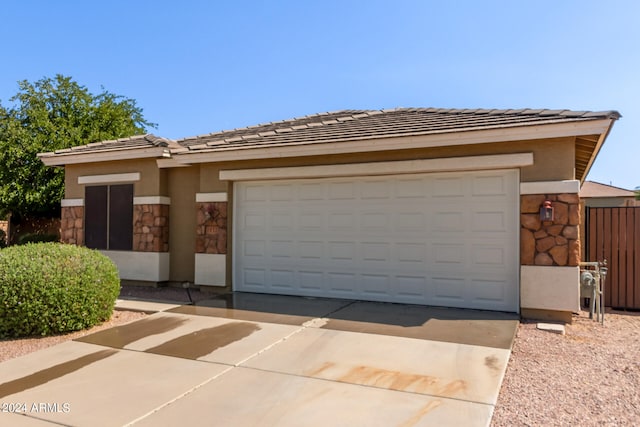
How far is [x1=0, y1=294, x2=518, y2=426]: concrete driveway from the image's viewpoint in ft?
11.7

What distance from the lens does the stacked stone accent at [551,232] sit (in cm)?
654

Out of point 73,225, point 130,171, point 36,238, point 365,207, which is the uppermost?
point 130,171

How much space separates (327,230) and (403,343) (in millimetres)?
3445

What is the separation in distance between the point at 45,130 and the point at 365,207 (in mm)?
15641

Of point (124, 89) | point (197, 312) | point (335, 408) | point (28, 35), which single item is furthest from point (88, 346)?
point (124, 89)

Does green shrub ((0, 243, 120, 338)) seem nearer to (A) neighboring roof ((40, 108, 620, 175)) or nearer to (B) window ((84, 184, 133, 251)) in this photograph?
(A) neighboring roof ((40, 108, 620, 175))

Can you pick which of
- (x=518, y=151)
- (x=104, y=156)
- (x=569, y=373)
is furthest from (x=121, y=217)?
(x=569, y=373)

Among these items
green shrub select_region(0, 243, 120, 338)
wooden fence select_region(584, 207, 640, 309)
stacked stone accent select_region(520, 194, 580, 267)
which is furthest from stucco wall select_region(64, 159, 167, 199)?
wooden fence select_region(584, 207, 640, 309)

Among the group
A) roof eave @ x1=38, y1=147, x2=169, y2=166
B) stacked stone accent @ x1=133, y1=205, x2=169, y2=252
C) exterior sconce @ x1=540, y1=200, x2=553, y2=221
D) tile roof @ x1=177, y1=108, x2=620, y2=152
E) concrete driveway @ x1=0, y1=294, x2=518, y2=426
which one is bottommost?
concrete driveway @ x1=0, y1=294, x2=518, y2=426

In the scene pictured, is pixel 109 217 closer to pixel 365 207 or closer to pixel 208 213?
pixel 208 213

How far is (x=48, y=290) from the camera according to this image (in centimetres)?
587

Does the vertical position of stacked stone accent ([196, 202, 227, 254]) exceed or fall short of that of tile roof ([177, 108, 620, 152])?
it falls short

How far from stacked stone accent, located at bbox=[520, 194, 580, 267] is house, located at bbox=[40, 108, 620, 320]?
0.06 feet

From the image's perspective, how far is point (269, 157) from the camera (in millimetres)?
8617
